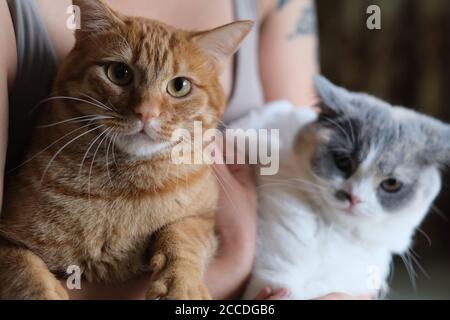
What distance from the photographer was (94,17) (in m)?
0.71

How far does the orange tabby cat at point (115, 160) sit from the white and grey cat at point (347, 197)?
0.24 meters

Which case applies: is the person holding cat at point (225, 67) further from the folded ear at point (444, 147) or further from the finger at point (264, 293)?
the folded ear at point (444, 147)

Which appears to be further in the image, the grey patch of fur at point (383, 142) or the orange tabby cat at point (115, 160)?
the grey patch of fur at point (383, 142)

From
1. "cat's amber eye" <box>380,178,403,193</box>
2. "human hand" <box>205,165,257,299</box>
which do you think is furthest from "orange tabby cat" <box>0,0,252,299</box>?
"cat's amber eye" <box>380,178,403,193</box>

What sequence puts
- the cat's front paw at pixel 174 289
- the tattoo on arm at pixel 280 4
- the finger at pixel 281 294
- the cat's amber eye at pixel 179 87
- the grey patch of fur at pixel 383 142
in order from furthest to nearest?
1. the tattoo on arm at pixel 280 4
2. the grey patch of fur at pixel 383 142
3. the finger at pixel 281 294
4. the cat's amber eye at pixel 179 87
5. the cat's front paw at pixel 174 289

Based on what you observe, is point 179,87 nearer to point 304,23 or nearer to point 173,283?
point 173,283

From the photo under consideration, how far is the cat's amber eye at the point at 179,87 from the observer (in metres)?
0.72

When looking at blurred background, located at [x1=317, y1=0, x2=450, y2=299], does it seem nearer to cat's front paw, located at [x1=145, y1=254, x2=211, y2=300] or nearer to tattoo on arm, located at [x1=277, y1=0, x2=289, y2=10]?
tattoo on arm, located at [x1=277, y1=0, x2=289, y2=10]

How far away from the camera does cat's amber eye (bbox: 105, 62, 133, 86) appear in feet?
2.30

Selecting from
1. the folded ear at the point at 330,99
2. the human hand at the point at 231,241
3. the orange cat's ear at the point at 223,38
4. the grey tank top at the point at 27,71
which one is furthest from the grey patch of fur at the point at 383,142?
the grey tank top at the point at 27,71

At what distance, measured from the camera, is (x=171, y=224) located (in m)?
0.75

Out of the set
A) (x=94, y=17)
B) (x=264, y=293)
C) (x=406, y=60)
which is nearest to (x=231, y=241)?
(x=264, y=293)

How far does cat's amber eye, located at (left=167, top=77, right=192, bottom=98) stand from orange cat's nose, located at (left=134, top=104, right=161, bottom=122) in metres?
0.06
